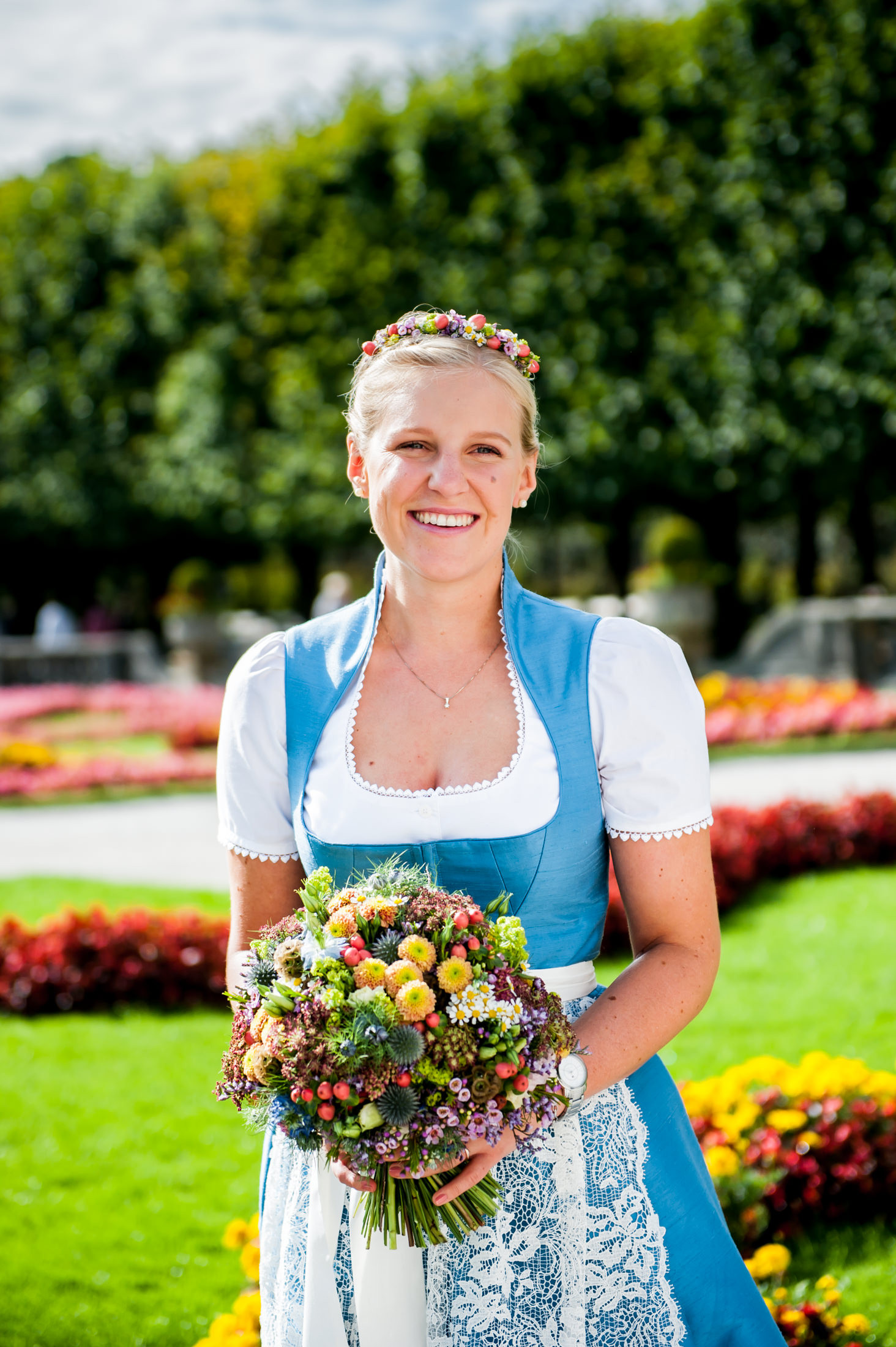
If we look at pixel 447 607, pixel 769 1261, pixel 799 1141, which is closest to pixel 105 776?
pixel 799 1141

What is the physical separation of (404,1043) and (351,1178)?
0.22 m

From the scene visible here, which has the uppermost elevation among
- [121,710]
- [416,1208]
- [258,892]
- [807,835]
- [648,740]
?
[648,740]

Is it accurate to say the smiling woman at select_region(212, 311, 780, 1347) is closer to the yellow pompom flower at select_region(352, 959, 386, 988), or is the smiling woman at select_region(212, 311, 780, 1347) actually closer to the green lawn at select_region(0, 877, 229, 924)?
the yellow pompom flower at select_region(352, 959, 386, 988)

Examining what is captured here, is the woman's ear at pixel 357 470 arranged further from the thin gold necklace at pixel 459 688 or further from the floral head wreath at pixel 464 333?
the thin gold necklace at pixel 459 688

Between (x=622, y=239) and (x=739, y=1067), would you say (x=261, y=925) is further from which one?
(x=622, y=239)

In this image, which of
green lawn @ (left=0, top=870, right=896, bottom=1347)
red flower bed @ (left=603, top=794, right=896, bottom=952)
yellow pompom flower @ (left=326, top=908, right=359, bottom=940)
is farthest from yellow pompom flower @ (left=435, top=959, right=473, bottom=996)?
red flower bed @ (left=603, top=794, right=896, bottom=952)

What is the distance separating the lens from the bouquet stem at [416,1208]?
1638 mm

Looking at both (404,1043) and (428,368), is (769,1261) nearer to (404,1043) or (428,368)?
(404,1043)

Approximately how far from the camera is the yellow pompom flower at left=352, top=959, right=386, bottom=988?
1.59 metres

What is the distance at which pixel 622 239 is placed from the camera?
17.0 m

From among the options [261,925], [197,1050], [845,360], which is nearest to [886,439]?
[845,360]

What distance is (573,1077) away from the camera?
1.76 metres

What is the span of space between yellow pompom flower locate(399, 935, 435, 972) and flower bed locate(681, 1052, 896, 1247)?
218cm

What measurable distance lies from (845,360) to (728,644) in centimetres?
563
